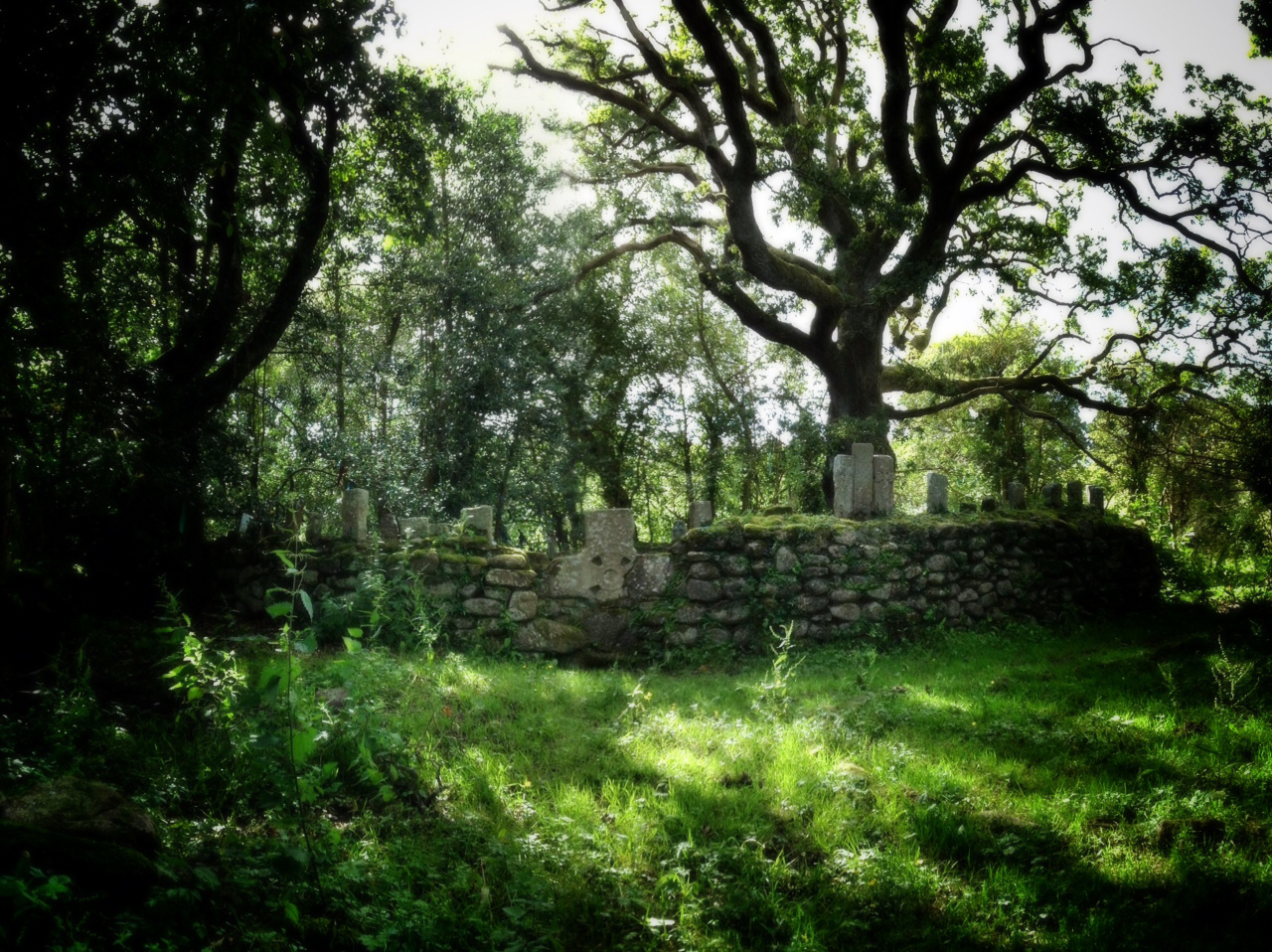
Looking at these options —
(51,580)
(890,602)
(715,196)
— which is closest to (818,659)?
(890,602)

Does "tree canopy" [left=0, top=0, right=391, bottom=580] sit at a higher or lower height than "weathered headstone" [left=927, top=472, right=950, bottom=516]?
higher

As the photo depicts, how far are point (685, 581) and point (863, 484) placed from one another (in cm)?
260

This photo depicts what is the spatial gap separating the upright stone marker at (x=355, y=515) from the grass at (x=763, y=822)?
10.1 ft

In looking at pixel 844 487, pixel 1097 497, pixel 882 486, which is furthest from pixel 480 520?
pixel 1097 497

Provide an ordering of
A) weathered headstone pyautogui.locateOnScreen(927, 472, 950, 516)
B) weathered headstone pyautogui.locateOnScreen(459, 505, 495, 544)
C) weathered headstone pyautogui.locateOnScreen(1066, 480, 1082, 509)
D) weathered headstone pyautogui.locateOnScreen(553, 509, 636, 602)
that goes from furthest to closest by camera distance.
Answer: weathered headstone pyautogui.locateOnScreen(1066, 480, 1082, 509)
weathered headstone pyautogui.locateOnScreen(927, 472, 950, 516)
weathered headstone pyautogui.locateOnScreen(459, 505, 495, 544)
weathered headstone pyautogui.locateOnScreen(553, 509, 636, 602)

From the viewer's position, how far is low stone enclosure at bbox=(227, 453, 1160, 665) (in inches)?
336

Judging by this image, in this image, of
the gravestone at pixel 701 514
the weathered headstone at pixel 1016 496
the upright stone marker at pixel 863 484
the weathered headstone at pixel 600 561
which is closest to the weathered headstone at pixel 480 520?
the weathered headstone at pixel 600 561

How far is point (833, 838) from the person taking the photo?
13.7 feet

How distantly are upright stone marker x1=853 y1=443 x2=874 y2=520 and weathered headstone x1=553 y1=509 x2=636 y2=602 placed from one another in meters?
2.85

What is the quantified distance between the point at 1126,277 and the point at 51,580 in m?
15.5

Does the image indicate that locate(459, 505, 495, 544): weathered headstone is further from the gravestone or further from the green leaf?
the green leaf

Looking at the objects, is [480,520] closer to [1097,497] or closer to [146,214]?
[146,214]

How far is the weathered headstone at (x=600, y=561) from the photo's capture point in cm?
869

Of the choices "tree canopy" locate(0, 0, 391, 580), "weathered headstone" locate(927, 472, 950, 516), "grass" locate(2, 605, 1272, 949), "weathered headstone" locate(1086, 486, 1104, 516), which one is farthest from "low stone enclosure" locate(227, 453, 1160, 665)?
"weathered headstone" locate(1086, 486, 1104, 516)
